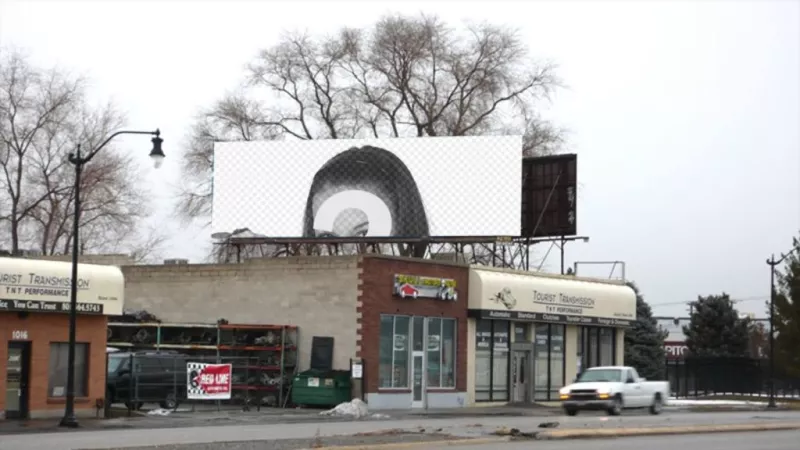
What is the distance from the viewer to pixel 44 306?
112 feet

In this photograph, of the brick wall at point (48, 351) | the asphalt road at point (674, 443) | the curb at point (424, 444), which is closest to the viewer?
the curb at point (424, 444)

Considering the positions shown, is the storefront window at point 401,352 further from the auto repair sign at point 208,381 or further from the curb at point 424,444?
the curb at point 424,444

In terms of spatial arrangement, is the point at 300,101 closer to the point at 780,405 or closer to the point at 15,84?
the point at 15,84

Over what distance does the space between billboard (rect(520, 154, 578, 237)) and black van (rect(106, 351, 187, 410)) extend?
860 inches

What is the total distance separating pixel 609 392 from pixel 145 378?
1520 centimetres

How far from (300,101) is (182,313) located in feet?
82.1

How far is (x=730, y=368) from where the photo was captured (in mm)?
72562

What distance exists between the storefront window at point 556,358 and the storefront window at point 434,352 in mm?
7965

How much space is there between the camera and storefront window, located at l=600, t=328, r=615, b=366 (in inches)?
2260

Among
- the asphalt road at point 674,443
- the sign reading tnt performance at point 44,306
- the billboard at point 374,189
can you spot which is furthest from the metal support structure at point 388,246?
the asphalt road at point 674,443

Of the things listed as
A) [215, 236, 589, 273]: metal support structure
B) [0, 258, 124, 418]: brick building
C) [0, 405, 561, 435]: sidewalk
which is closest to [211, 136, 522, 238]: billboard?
[215, 236, 589, 273]: metal support structure

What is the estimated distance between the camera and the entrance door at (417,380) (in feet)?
150

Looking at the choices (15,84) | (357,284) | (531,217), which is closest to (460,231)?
(531,217)

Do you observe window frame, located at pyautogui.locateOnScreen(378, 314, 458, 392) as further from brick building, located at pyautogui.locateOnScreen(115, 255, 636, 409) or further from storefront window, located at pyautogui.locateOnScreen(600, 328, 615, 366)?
storefront window, located at pyautogui.locateOnScreen(600, 328, 615, 366)
